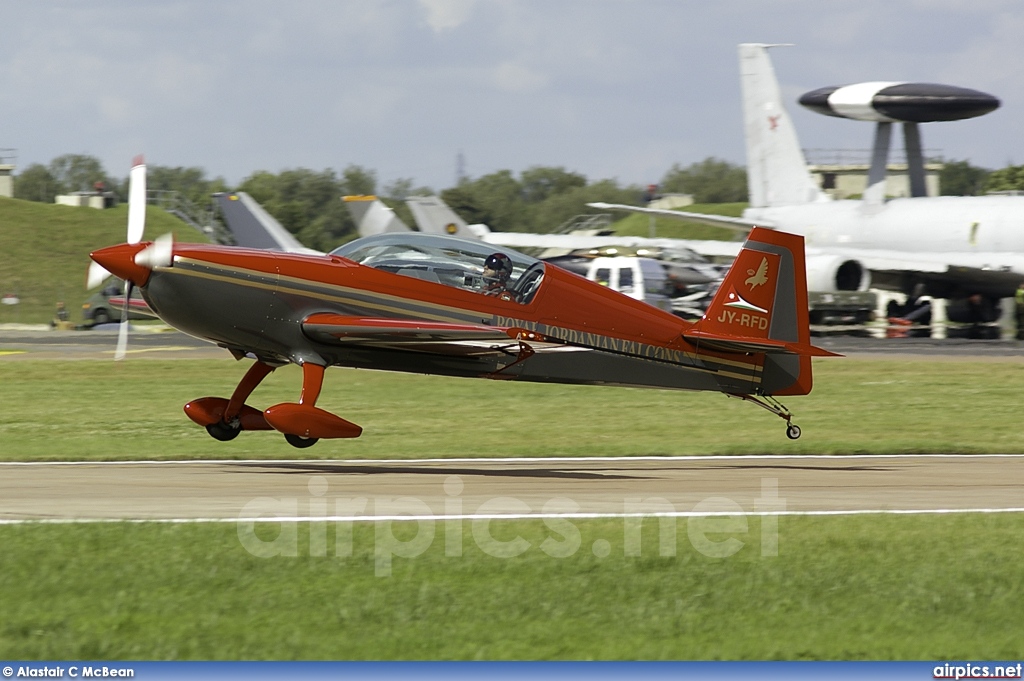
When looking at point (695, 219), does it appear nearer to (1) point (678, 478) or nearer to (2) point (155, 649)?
(1) point (678, 478)

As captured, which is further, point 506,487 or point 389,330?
point 389,330

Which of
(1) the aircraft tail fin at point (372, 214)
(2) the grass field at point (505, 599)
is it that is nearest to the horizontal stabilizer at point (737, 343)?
(2) the grass field at point (505, 599)

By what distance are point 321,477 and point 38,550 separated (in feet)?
14.1

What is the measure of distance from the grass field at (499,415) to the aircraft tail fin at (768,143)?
762 inches

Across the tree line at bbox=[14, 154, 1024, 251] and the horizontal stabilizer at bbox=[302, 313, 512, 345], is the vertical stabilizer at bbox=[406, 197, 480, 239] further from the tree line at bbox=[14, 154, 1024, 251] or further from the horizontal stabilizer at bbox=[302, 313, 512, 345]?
the tree line at bbox=[14, 154, 1024, 251]

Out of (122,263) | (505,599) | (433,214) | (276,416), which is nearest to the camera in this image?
(505,599)

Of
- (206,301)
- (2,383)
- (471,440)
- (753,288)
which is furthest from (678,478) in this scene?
(2,383)

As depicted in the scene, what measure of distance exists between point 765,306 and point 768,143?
107ft

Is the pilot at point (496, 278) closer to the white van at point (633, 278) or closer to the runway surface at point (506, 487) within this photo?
the runway surface at point (506, 487)

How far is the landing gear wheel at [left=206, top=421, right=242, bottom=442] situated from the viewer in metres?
14.1

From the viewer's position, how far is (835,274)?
124ft

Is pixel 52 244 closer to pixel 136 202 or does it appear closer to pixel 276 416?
pixel 136 202

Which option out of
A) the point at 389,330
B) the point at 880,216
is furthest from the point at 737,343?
the point at 880,216

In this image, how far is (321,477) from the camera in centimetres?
1245
